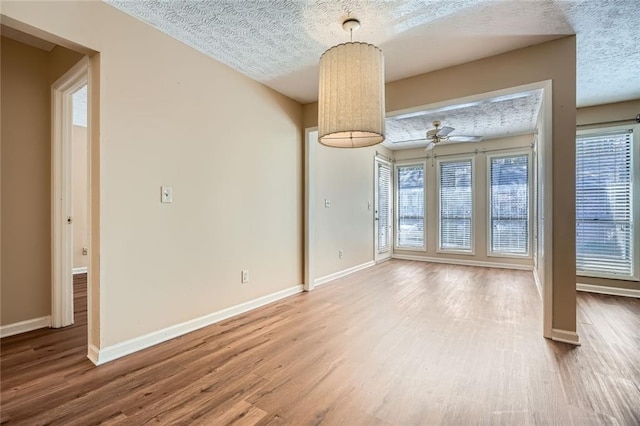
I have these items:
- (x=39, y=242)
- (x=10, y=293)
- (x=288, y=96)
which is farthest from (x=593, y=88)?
(x=10, y=293)

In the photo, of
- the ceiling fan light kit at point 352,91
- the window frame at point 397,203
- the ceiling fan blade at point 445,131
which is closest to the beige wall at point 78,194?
the ceiling fan light kit at point 352,91

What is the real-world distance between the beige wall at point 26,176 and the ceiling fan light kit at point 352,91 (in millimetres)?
2114

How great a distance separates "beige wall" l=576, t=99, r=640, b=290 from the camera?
3783 mm

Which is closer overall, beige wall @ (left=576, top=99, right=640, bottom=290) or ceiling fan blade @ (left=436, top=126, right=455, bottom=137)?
beige wall @ (left=576, top=99, right=640, bottom=290)

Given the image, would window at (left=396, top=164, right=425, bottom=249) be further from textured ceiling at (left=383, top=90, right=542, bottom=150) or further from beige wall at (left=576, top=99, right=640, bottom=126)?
beige wall at (left=576, top=99, right=640, bottom=126)

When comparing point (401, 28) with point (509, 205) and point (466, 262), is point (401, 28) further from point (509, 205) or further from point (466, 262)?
point (466, 262)

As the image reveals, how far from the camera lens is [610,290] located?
3.86 meters

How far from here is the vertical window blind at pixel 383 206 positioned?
6191 millimetres

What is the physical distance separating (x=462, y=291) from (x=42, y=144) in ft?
16.0

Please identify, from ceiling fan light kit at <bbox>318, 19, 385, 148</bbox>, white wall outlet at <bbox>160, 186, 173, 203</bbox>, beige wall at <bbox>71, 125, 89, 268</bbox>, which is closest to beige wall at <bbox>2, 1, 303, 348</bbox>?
white wall outlet at <bbox>160, 186, 173, 203</bbox>

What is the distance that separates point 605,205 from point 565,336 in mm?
2627

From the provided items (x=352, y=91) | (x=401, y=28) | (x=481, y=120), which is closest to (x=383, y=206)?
(x=481, y=120)

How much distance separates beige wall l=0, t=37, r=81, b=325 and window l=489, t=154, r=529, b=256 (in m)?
Answer: 6.32

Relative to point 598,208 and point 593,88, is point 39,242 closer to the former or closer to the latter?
point 593,88
